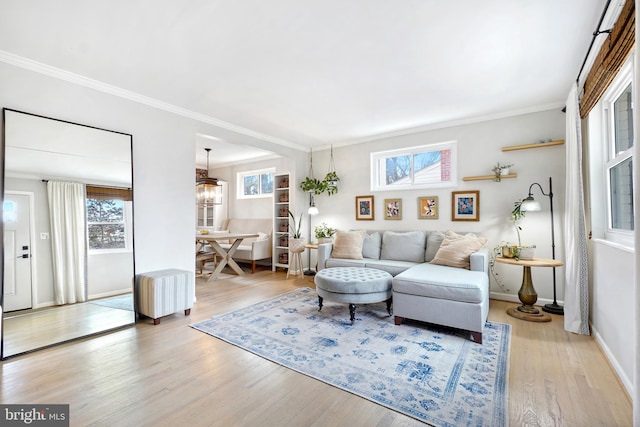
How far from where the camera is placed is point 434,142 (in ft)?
14.7

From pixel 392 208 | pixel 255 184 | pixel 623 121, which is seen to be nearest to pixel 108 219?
pixel 392 208

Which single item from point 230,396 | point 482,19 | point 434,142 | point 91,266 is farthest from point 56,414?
point 434,142

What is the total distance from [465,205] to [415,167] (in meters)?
0.99

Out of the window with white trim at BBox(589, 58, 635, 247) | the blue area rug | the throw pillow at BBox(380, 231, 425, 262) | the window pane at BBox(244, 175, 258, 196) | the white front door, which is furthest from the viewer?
the window pane at BBox(244, 175, 258, 196)

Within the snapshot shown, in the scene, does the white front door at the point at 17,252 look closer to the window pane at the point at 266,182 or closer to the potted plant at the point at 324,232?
the potted plant at the point at 324,232

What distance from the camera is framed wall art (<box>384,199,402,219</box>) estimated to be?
4.80 m

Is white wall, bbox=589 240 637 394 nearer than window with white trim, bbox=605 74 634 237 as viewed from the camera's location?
Yes

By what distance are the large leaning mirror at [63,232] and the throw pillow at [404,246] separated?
3271 millimetres

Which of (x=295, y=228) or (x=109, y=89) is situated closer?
(x=109, y=89)

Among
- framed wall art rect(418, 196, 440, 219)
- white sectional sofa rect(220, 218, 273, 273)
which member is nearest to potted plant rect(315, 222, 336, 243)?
white sectional sofa rect(220, 218, 273, 273)

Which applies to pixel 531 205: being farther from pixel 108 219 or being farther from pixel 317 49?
pixel 108 219

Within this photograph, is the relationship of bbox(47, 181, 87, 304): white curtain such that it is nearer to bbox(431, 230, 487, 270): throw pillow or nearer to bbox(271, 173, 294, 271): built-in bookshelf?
bbox(271, 173, 294, 271): built-in bookshelf

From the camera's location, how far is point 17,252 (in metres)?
2.46

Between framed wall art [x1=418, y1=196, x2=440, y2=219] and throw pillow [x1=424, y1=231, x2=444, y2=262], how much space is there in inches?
14.1
